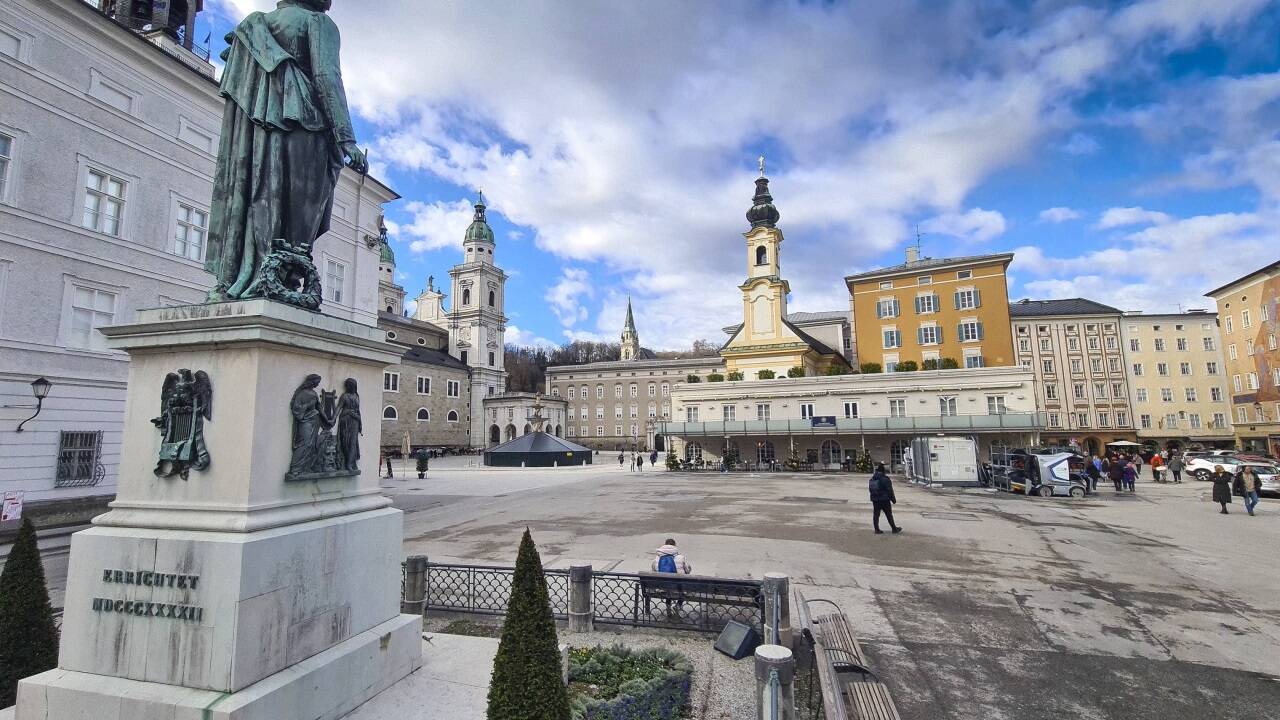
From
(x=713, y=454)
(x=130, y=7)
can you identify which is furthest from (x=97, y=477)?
(x=713, y=454)

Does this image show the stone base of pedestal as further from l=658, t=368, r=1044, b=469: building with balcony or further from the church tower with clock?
the church tower with clock

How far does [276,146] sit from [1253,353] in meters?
63.7

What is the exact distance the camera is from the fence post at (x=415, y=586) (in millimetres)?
7078

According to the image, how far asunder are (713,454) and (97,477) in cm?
3577

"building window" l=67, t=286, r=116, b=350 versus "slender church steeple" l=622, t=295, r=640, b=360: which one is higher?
"slender church steeple" l=622, t=295, r=640, b=360

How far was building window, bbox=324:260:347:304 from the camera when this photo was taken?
2159 cm

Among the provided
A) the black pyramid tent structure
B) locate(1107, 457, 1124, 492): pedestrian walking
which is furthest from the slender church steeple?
locate(1107, 457, 1124, 492): pedestrian walking

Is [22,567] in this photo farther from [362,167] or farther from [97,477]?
[97,477]

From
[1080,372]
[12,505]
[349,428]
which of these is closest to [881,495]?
[349,428]

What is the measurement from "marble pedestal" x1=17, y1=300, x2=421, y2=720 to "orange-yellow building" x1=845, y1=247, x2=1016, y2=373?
144 feet

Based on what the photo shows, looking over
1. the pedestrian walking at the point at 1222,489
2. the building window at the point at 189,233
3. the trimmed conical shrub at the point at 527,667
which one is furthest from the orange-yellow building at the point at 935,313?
the trimmed conical shrub at the point at 527,667

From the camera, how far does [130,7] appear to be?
82.2 ft

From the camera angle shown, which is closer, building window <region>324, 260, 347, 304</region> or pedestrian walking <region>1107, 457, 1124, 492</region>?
building window <region>324, 260, 347, 304</region>

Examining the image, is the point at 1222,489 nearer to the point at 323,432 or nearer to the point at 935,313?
the point at 323,432
